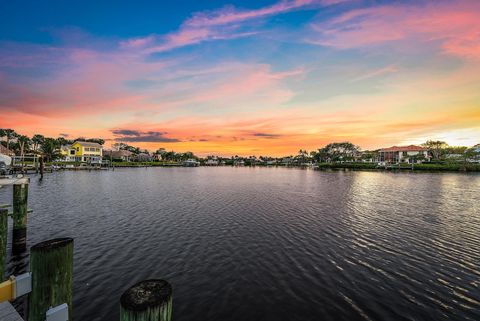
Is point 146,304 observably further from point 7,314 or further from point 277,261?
point 277,261

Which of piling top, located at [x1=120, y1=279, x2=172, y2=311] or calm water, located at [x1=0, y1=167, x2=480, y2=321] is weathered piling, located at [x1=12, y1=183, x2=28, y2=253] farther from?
piling top, located at [x1=120, y1=279, x2=172, y2=311]

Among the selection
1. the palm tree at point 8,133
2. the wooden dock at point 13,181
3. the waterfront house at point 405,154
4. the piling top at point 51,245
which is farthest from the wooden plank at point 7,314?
the waterfront house at point 405,154

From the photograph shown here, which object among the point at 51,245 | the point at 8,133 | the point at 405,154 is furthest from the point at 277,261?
the point at 405,154

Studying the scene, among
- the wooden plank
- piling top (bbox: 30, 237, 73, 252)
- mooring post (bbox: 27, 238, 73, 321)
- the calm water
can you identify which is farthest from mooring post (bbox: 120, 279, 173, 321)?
the calm water

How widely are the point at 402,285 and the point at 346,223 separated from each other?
1029 cm

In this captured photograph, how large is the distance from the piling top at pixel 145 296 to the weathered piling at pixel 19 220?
13878mm

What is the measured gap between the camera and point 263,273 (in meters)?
11.1

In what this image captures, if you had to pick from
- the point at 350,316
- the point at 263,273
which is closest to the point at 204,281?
the point at 263,273

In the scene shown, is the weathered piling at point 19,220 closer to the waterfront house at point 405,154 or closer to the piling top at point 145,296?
the piling top at point 145,296

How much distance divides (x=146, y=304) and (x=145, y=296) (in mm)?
161

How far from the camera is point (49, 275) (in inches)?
166

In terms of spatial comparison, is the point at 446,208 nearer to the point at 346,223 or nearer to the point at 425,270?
the point at 346,223

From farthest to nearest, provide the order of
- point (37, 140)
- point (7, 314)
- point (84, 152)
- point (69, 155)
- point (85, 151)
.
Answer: point (37, 140) < point (69, 155) < point (85, 151) < point (84, 152) < point (7, 314)

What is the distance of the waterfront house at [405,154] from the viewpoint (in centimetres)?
13627
